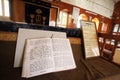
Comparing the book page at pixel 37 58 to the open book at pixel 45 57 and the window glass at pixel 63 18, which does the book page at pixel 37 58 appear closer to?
the open book at pixel 45 57

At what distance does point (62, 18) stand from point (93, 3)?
7.39 feet

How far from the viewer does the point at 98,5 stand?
5.71 meters

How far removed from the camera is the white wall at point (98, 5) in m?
4.92

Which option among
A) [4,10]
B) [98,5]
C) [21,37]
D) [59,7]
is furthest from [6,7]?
[98,5]

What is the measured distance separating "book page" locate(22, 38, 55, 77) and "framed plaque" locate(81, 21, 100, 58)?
0.60m

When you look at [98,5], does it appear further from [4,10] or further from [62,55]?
[62,55]

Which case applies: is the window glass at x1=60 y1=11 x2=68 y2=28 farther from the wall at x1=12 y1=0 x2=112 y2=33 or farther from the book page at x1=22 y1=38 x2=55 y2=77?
the book page at x1=22 y1=38 x2=55 y2=77

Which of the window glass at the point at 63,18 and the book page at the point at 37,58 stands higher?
the window glass at the point at 63,18

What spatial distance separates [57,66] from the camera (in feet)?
2.71

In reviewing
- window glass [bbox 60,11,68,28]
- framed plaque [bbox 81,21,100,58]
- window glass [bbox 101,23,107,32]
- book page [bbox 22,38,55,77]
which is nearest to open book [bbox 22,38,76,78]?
book page [bbox 22,38,55,77]

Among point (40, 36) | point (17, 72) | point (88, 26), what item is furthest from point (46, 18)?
point (17, 72)

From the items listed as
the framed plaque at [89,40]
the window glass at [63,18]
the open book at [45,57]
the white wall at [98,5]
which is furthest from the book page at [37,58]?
the white wall at [98,5]

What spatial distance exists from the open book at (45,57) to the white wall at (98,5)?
4064 mm

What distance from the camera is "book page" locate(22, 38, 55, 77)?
0.72m
